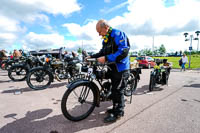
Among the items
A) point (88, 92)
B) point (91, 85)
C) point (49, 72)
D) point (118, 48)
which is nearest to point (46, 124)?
point (88, 92)

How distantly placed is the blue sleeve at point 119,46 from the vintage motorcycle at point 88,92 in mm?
323

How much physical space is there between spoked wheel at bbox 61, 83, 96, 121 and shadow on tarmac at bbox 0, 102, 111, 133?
0.14m

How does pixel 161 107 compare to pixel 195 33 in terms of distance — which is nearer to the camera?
pixel 161 107

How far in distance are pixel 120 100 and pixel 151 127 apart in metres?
0.70

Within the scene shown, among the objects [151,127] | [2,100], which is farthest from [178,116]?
[2,100]

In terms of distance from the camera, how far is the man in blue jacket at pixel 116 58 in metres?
2.04

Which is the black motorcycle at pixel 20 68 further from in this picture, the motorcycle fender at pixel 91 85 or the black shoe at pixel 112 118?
the black shoe at pixel 112 118

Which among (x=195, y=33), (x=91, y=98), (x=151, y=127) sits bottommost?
(x=151, y=127)

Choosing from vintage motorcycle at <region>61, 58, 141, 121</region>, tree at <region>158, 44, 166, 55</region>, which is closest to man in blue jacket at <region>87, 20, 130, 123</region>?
vintage motorcycle at <region>61, 58, 141, 121</region>

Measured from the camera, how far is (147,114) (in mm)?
2521

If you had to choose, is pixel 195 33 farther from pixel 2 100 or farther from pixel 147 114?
pixel 2 100

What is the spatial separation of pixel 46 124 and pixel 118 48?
1945 millimetres

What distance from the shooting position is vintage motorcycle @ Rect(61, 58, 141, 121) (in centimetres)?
217

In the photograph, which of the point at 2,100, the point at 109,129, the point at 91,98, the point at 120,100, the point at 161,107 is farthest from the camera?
the point at 2,100
